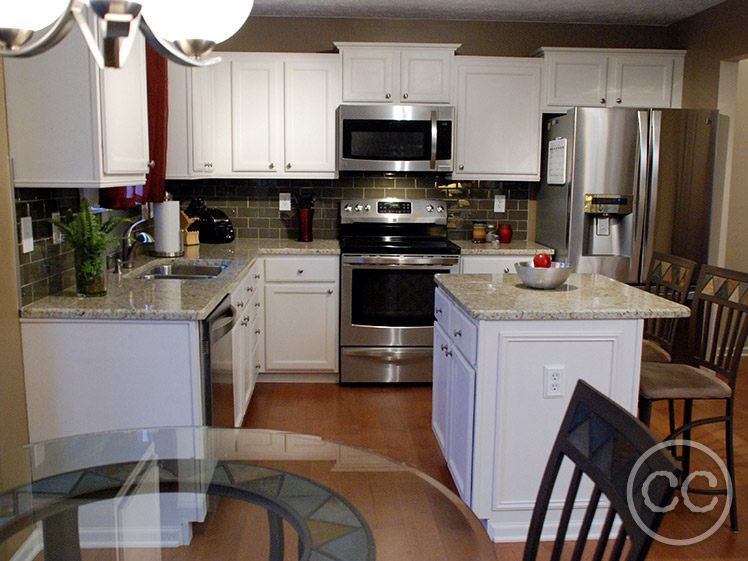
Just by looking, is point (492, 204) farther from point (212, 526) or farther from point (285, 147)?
point (212, 526)

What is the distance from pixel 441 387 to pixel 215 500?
1.63m

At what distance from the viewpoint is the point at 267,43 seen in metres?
4.84

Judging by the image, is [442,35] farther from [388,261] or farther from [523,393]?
[523,393]

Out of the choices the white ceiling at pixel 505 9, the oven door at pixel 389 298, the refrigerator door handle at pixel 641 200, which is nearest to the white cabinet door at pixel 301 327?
the oven door at pixel 389 298

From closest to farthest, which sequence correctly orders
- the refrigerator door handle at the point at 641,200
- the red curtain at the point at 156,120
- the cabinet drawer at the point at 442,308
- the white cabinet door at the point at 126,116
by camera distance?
1. the white cabinet door at the point at 126,116
2. the cabinet drawer at the point at 442,308
3. the red curtain at the point at 156,120
4. the refrigerator door handle at the point at 641,200

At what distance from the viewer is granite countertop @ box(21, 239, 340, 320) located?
2482mm

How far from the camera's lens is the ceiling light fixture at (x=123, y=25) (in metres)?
1.38

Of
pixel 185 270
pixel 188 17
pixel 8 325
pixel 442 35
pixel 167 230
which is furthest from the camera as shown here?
pixel 442 35

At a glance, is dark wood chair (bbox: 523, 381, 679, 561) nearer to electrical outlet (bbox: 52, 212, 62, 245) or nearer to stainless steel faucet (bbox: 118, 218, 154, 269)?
electrical outlet (bbox: 52, 212, 62, 245)

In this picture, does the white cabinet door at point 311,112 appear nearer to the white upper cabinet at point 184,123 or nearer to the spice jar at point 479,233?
the white upper cabinet at point 184,123

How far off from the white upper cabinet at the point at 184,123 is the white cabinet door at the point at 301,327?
0.93 m

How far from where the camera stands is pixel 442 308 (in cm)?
319

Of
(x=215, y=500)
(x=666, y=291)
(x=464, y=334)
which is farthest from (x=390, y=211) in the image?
(x=215, y=500)

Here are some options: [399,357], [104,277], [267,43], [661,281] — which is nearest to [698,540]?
[661,281]
